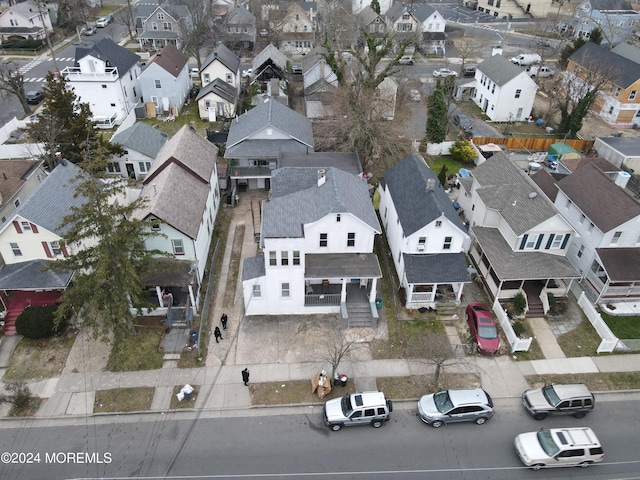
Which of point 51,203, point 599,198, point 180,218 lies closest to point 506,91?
point 599,198

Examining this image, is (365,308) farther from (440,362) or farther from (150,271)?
(150,271)

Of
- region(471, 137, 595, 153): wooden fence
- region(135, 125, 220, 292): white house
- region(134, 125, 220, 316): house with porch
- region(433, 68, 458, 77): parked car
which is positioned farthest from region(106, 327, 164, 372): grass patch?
region(433, 68, 458, 77): parked car

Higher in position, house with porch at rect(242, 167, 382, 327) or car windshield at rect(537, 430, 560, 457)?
house with porch at rect(242, 167, 382, 327)

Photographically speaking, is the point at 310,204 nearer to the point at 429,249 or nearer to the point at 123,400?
the point at 429,249

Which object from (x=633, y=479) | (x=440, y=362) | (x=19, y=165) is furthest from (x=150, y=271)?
(x=633, y=479)

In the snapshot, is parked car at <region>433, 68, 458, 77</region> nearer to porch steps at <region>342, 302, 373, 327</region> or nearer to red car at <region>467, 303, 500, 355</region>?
red car at <region>467, 303, 500, 355</region>

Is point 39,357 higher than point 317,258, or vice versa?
point 317,258
